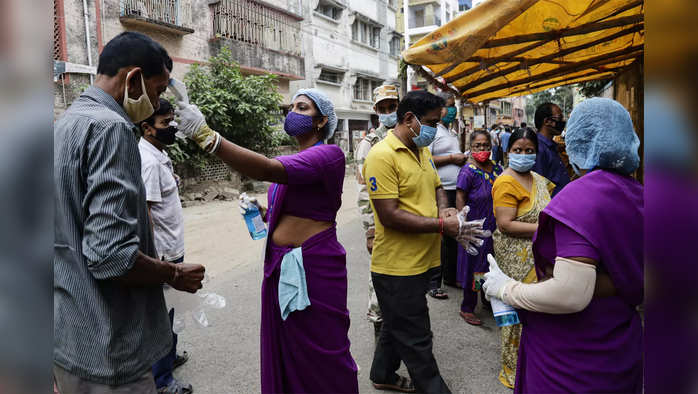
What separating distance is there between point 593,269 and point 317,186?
1.25 meters

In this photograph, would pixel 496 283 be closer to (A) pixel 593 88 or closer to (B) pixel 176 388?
(B) pixel 176 388

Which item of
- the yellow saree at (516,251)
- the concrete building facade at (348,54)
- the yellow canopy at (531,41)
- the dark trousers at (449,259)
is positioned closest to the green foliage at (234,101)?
the concrete building facade at (348,54)

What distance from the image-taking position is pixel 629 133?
1.37 m

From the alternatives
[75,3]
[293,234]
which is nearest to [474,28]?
[293,234]

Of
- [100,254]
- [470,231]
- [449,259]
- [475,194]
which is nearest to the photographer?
[100,254]

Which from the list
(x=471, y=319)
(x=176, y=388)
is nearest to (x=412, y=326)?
(x=471, y=319)

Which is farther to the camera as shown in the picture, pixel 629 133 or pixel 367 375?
pixel 367 375

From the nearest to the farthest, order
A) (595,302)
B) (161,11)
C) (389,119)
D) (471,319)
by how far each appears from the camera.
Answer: (595,302) < (471,319) < (389,119) < (161,11)

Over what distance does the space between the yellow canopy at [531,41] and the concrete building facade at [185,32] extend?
579 cm

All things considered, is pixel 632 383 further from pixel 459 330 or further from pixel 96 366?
pixel 459 330

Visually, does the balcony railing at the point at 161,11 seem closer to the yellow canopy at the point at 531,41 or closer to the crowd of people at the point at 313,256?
the yellow canopy at the point at 531,41

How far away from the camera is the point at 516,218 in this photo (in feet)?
8.95

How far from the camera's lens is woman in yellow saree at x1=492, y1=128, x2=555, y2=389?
2695 mm
